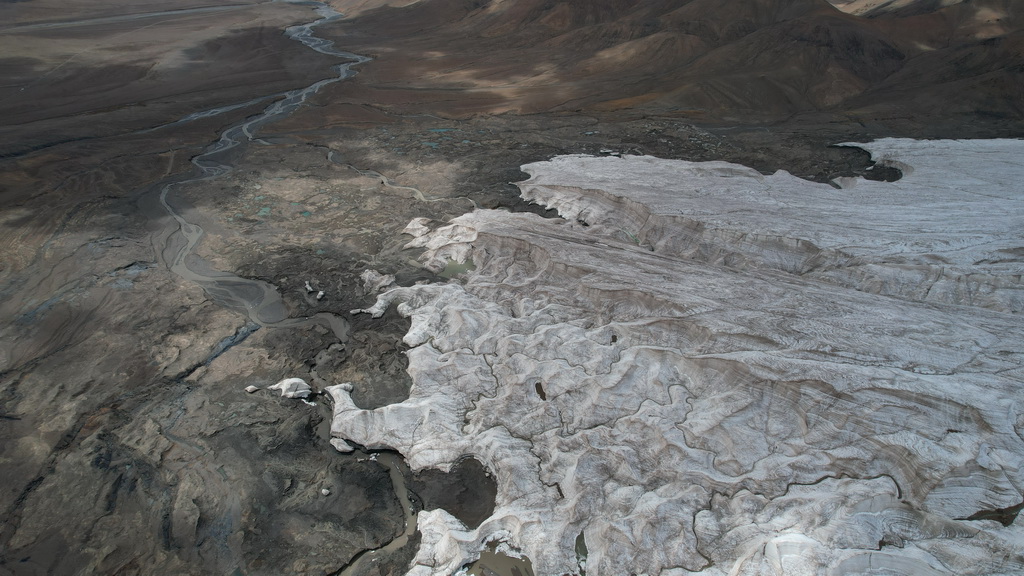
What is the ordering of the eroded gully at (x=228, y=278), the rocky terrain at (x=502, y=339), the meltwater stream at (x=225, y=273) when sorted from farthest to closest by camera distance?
the meltwater stream at (x=225, y=273) → the eroded gully at (x=228, y=278) → the rocky terrain at (x=502, y=339)

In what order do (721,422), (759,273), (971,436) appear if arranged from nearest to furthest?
(971,436) → (721,422) → (759,273)

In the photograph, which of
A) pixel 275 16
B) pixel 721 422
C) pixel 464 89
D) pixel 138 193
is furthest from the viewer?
pixel 275 16

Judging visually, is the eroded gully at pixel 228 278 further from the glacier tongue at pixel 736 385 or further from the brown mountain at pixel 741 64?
the brown mountain at pixel 741 64

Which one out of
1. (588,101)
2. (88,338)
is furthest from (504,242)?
(588,101)

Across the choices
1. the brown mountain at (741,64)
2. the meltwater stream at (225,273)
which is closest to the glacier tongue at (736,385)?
the meltwater stream at (225,273)

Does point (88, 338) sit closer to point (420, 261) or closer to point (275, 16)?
point (420, 261)

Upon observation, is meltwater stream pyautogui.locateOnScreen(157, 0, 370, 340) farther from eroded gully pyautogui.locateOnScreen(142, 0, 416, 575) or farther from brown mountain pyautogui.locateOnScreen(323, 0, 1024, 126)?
brown mountain pyautogui.locateOnScreen(323, 0, 1024, 126)

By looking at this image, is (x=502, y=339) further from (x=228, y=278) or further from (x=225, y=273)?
(x=225, y=273)

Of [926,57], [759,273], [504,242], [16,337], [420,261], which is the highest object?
[926,57]
